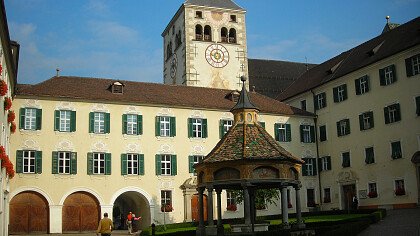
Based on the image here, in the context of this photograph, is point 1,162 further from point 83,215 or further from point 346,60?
point 346,60

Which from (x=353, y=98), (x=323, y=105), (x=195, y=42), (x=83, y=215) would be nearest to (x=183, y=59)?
(x=195, y=42)

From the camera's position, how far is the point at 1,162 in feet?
85.5

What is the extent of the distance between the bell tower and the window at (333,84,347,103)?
44.1 feet

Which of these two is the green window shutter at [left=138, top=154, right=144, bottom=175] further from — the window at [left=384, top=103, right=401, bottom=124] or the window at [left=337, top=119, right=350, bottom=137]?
the window at [left=384, top=103, right=401, bottom=124]

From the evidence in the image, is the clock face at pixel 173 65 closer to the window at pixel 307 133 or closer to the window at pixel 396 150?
the window at pixel 307 133

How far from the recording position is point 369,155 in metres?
42.2

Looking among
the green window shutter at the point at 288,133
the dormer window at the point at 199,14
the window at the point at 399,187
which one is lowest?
the window at the point at 399,187

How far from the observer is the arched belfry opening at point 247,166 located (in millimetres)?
22234

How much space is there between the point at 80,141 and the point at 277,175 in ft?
66.7

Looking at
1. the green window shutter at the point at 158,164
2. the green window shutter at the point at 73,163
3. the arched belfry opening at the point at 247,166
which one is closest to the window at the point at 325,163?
the green window shutter at the point at 158,164

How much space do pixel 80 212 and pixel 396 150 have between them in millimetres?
22091

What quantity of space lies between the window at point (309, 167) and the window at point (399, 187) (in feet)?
30.4

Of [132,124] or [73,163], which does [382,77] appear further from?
[73,163]

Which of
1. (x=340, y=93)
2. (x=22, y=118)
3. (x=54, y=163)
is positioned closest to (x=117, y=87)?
(x=22, y=118)
